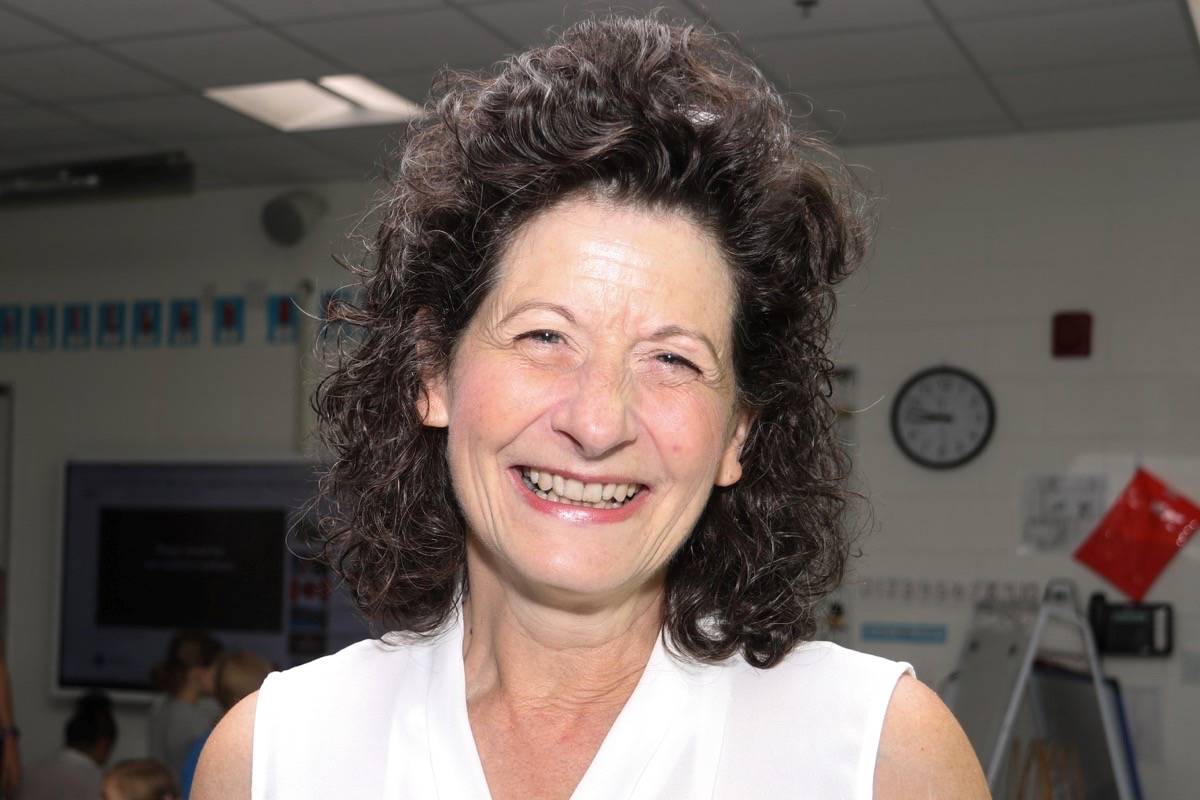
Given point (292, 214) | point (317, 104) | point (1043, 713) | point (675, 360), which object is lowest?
point (1043, 713)

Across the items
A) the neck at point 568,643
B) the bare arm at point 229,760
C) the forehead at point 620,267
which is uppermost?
the forehead at point 620,267

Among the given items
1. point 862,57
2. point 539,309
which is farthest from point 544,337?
point 862,57

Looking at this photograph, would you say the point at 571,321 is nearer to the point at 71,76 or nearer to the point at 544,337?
the point at 544,337

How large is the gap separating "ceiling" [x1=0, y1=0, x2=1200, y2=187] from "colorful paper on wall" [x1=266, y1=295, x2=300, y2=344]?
952 millimetres

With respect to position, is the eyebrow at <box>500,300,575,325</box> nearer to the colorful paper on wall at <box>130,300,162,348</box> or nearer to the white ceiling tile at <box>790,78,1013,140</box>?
the white ceiling tile at <box>790,78,1013,140</box>

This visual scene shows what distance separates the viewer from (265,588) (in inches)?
250

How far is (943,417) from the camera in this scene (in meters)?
5.44

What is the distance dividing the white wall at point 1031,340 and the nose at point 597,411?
4173 mm

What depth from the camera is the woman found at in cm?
127

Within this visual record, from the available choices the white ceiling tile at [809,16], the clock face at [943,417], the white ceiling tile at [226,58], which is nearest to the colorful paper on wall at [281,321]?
the white ceiling tile at [226,58]

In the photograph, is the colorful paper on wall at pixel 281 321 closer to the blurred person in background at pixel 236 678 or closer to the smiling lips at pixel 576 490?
the blurred person in background at pixel 236 678

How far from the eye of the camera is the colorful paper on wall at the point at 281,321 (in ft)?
21.1

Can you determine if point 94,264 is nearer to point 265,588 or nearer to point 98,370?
point 98,370

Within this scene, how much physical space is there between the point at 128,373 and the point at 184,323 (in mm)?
390
